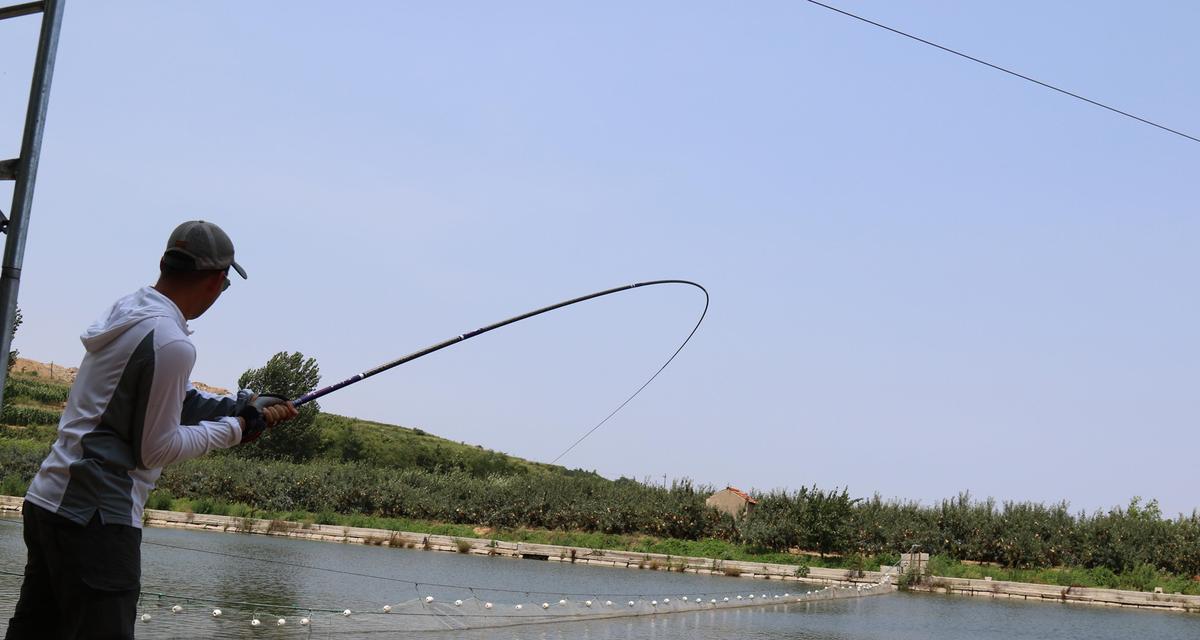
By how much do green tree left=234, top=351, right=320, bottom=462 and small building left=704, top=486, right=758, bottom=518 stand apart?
27.1 m

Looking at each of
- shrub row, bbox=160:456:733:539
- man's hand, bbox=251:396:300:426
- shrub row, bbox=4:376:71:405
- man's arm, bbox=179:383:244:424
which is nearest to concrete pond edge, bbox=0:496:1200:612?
shrub row, bbox=160:456:733:539

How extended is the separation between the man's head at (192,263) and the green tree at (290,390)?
178 ft

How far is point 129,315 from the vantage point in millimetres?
2832

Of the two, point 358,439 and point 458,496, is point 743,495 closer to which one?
point 458,496

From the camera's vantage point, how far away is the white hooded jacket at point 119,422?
108 inches

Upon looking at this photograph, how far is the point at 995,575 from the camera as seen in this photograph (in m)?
24.8

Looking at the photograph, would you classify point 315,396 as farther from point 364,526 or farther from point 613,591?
point 364,526

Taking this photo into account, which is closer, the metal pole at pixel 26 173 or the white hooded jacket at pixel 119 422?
the white hooded jacket at pixel 119 422

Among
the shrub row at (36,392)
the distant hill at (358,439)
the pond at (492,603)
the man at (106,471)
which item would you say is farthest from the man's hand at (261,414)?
the shrub row at (36,392)

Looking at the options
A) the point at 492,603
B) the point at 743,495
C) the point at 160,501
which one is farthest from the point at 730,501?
the point at 492,603

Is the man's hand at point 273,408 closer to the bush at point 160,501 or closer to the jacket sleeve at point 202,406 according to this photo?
the jacket sleeve at point 202,406

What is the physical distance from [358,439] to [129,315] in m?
65.6

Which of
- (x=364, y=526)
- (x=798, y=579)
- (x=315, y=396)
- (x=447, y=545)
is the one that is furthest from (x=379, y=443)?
(x=315, y=396)

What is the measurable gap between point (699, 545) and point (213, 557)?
13806mm
